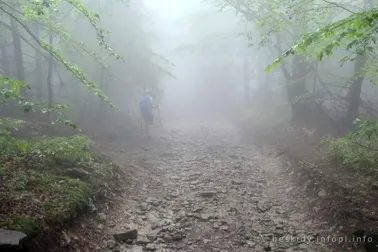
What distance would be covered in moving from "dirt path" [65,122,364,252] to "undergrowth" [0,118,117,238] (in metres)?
0.80

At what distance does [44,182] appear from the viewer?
21.4 ft

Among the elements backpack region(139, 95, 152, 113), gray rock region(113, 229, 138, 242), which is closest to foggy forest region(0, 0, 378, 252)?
gray rock region(113, 229, 138, 242)


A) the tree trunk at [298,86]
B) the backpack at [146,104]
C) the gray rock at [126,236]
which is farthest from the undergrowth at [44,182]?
the tree trunk at [298,86]

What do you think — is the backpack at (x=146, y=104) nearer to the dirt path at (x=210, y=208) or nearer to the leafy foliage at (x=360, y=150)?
the dirt path at (x=210, y=208)

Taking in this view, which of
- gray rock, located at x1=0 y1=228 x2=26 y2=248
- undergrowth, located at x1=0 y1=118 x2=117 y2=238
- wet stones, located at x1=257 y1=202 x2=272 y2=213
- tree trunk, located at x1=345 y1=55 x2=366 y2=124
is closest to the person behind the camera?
gray rock, located at x1=0 y1=228 x2=26 y2=248

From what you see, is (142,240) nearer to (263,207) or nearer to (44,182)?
(44,182)

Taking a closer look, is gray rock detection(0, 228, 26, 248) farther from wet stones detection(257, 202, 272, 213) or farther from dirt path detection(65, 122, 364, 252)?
wet stones detection(257, 202, 272, 213)

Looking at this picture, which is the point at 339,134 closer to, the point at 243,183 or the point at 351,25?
the point at 243,183

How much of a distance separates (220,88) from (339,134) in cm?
2953

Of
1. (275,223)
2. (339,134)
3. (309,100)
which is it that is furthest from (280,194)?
(309,100)

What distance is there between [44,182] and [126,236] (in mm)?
2059

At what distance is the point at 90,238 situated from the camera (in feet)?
19.0

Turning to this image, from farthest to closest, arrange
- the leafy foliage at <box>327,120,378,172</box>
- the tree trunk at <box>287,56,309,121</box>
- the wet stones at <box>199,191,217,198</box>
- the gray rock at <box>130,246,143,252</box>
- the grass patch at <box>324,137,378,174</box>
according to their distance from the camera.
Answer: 1. the tree trunk at <box>287,56,309,121</box>
2. the wet stones at <box>199,191,217,198</box>
3. the grass patch at <box>324,137,378,174</box>
4. the leafy foliage at <box>327,120,378,172</box>
5. the gray rock at <box>130,246,143,252</box>

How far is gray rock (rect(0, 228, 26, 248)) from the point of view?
428 cm
